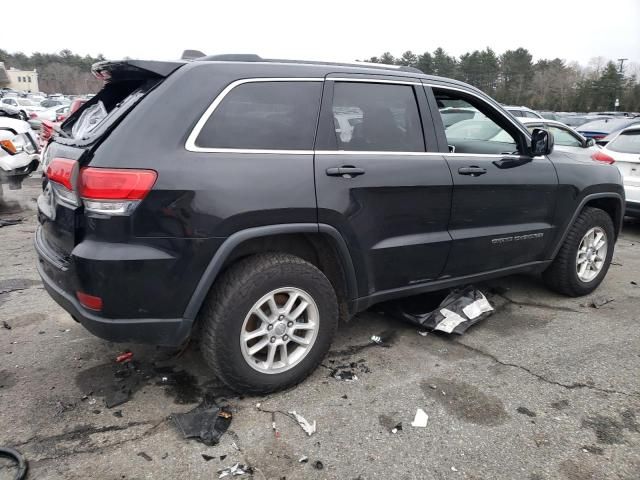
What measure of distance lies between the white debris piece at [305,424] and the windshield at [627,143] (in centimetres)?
674

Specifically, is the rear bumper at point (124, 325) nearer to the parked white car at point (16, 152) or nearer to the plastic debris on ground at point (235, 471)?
the plastic debris on ground at point (235, 471)

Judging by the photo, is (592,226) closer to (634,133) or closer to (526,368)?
(526,368)

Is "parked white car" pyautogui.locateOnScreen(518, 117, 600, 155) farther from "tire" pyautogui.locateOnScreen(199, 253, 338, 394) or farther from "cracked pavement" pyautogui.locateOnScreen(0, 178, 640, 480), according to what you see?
"tire" pyautogui.locateOnScreen(199, 253, 338, 394)

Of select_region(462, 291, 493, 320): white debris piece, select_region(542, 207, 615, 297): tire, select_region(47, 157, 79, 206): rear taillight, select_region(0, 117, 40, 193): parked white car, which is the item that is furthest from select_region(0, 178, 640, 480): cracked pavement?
select_region(0, 117, 40, 193): parked white car

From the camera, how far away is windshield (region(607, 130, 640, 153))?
7236 mm

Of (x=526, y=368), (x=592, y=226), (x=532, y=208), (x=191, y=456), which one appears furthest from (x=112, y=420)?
(x=592, y=226)

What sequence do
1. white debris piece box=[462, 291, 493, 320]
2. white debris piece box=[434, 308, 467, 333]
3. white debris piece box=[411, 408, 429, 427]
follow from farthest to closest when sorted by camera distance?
white debris piece box=[462, 291, 493, 320] < white debris piece box=[434, 308, 467, 333] < white debris piece box=[411, 408, 429, 427]

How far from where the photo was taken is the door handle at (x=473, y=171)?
3445mm

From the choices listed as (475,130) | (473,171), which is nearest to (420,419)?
(473,171)

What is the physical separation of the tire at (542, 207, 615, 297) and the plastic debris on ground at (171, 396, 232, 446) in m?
3.21

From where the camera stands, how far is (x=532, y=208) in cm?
396

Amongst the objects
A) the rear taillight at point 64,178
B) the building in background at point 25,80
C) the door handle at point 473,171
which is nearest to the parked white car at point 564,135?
the door handle at point 473,171

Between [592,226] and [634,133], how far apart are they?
12.9ft

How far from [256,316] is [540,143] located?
2.65 m
